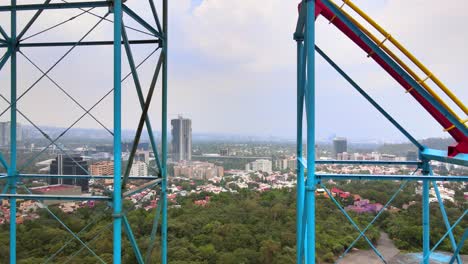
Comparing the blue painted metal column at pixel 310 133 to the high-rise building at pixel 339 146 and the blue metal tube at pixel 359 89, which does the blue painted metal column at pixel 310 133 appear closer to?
the blue metal tube at pixel 359 89

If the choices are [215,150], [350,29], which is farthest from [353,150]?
[215,150]

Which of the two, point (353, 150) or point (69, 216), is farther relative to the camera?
point (353, 150)

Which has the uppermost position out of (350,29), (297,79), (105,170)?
(350,29)

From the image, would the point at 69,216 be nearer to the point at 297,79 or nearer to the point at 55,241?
the point at 55,241

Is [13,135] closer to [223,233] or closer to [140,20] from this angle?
[140,20]

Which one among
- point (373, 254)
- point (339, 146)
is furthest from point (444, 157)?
point (373, 254)

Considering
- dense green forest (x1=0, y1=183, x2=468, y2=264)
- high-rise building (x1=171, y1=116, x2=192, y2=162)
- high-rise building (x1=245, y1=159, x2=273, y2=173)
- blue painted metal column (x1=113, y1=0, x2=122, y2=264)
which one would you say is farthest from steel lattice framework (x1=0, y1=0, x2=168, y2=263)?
high-rise building (x1=245, y1=159, x2=273, y2=173)
